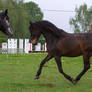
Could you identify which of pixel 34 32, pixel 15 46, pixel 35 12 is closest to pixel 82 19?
pixel 35 12

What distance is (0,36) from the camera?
174 ft

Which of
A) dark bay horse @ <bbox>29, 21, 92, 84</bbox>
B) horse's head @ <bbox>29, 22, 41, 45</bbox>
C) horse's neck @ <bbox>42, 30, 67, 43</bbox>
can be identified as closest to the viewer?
dark bay horse @ <bbox>29, 21, 92, 84</bbox>

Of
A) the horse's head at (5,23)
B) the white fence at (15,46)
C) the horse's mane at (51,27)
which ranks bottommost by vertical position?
the white fence at (15,46)

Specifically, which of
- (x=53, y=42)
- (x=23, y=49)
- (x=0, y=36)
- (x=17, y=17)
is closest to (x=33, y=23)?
(x=53, y=42)

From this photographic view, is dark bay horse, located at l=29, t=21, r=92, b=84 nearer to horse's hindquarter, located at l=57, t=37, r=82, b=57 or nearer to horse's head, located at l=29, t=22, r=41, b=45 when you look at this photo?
horse's hindquarter, located at l=57, t=37, r=82, b=57

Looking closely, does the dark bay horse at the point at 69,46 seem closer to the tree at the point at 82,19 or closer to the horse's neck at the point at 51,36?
the horse's neck at the point at 51,36

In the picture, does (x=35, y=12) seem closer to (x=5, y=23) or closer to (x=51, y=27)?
(x=51, y=27)

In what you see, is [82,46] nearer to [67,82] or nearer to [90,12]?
[67,82]

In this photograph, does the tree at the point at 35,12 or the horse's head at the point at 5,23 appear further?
the tree at the point at 35,12

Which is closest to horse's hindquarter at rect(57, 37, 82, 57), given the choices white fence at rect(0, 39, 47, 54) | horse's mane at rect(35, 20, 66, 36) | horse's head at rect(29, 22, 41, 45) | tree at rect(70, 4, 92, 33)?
horse's mane at rect(35, 20, 66, 36)

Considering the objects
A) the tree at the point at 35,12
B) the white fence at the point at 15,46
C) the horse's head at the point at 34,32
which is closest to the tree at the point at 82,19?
the tree at the point at 35,12

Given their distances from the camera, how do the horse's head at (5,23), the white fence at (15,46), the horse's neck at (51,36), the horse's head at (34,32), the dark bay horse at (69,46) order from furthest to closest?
1. the white fence at (15,46)
2. the horse's head at (34,32)
3. the horse's neck at (51,36)
4. the dark bay horse at (69,46)
5. the horse's head at (5,23)

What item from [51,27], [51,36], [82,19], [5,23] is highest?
[5,23]

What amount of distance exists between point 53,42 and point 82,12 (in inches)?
2808
